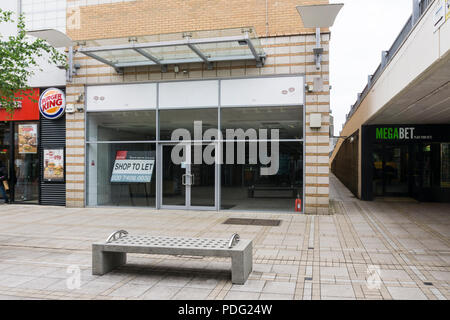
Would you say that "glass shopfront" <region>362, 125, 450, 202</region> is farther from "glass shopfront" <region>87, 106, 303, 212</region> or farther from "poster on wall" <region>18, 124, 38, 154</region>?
"poster on wall" <region>18, 124, 38, 154</region>

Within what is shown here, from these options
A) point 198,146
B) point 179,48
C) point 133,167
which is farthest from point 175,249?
point 133,167

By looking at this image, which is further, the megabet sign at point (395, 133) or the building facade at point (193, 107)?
the megabet sign at point (395, 133)

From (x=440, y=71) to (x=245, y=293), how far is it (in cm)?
490

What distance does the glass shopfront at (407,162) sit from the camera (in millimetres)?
14898

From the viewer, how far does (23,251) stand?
6.83 meters

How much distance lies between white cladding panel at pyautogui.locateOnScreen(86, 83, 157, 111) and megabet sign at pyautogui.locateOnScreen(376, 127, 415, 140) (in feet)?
29.0

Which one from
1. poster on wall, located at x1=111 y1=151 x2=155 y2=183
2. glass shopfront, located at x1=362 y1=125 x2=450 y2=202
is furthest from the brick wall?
glass shopfront, located at x1=362 y1=125 x2=450 y2=202

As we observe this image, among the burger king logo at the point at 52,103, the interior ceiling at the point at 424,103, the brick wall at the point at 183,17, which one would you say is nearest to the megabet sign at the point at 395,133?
the interior ceiling at the point at 424,103

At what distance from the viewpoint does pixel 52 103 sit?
1340 cm

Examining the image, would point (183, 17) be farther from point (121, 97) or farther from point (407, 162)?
point (407, 162)

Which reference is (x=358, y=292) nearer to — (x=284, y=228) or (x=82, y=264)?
(x=82, y=264)

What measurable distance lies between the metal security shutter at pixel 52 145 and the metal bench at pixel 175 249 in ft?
28.5

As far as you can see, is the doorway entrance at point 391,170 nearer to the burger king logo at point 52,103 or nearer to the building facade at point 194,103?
the building facade at point 194,103

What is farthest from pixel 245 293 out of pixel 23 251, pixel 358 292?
pixel 23 251
